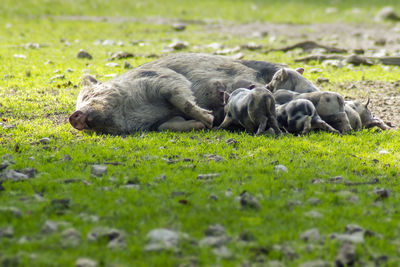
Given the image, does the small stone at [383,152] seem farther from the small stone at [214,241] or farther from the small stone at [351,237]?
the small stone at [214,241]

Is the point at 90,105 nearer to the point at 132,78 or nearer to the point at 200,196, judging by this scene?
the point at 132,78

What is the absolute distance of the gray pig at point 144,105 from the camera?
7844 millimetres

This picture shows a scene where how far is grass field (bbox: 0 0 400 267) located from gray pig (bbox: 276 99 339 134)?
24 centimetres

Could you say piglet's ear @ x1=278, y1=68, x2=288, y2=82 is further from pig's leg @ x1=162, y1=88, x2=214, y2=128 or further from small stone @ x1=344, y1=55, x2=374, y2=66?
small stone @ x1=344, y1=55, x2=374, y2=66

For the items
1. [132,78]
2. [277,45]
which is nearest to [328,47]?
[277,45]

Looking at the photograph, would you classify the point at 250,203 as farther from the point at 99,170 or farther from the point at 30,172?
the point at 30,172

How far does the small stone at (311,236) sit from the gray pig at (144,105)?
12.8 ft

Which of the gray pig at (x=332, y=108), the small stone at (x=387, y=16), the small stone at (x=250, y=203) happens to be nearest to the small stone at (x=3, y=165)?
the small stone at (x=250, y=203)

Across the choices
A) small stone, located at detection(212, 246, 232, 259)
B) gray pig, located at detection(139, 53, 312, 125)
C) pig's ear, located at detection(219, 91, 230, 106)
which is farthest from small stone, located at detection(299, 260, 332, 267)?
gray pig, located at detection(139, 53, 312, 125)

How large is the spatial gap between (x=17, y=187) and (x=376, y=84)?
26.3ft

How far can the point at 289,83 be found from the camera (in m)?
8.74

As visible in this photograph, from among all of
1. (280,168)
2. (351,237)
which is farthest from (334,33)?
(351,237)

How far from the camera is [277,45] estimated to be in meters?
17.0

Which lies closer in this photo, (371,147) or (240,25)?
(371,147)
